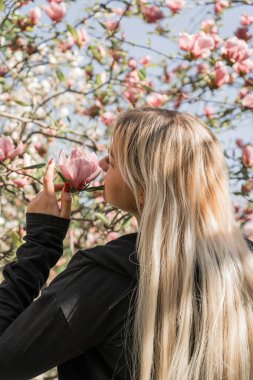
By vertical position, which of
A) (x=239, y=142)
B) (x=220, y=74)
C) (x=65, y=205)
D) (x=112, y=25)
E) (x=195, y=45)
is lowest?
(x=239, y=142)

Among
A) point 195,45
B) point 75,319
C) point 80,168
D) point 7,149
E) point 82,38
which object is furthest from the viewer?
point 82,38

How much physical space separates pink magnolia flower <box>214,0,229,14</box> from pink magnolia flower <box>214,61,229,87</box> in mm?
355

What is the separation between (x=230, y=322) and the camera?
122 cm

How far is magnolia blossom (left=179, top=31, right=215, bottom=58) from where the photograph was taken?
2.81 metres

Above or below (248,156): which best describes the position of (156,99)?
above

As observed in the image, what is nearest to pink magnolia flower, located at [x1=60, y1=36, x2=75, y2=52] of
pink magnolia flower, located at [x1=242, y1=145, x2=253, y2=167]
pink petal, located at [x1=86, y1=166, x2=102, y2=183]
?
pink magnolia flower, located at [x1=242, y1=145, x2=253, y2=167]

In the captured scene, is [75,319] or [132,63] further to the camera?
[132,63]

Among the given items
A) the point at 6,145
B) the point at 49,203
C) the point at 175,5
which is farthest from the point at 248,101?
the point at 49,203

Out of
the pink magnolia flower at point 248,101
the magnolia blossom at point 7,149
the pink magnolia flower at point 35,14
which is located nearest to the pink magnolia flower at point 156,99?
the pink magnolia flower at point 248,101

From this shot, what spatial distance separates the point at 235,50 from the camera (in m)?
2.85

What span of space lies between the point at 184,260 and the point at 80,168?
12.3 inches

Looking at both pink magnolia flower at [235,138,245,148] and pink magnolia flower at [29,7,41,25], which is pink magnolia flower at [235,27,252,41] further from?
pink magnolia flower at [29,7,41,25]

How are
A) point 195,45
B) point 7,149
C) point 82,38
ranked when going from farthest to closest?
point 82,38 → point 195,45 → point 7,149

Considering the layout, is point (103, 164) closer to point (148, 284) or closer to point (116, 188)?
point (116, 188)
